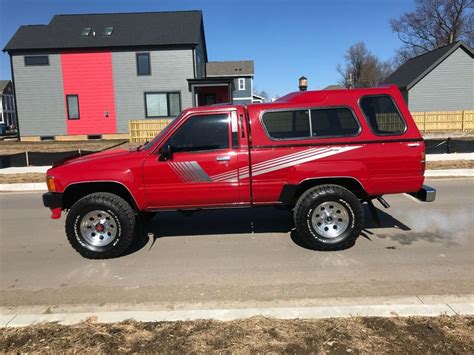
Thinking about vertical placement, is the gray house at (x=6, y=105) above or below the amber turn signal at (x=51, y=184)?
above

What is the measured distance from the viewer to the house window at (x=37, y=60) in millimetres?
27422

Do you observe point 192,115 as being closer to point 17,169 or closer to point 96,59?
point 17,169

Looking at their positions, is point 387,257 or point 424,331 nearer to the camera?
point 424,331

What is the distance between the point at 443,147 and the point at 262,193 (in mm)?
10753

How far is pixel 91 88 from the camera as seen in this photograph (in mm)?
27594

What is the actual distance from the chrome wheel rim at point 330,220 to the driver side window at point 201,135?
1492mm

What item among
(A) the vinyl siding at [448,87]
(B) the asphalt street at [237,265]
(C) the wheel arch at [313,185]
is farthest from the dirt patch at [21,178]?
(A) the vinyl siding at [448,87]

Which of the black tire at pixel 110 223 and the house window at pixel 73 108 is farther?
the house window at pixel 73 108

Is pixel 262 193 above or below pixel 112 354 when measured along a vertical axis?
above

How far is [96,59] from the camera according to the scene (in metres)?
27.4

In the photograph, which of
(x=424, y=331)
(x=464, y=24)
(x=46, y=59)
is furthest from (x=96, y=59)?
(x=464, y=24)

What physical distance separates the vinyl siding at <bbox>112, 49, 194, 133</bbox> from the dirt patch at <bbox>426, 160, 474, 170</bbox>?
1797cm

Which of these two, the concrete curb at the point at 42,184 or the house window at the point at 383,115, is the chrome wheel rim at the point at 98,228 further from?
the concrete curb at the point at 42,184

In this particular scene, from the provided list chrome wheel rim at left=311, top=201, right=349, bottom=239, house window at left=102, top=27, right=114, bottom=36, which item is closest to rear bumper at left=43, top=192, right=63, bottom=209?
chrome wheel rim at left=311, top=201, right=349, bottom=239
